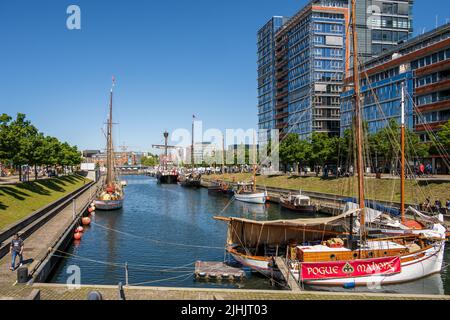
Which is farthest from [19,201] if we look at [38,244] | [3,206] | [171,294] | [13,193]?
[171,294]

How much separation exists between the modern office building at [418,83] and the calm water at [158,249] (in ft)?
115

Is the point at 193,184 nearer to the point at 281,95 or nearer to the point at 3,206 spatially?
the point at 281,95

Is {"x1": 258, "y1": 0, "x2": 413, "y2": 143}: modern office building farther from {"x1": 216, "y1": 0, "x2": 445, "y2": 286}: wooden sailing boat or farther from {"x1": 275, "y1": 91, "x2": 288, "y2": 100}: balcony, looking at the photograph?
{"x1": 216, "y1": 0, "x2": 445, "y2": 286}: wooden sailing boat

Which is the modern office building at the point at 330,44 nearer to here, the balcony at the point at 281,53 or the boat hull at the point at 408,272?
the balcony at the point at 281,53

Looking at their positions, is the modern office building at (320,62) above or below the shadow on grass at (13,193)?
above

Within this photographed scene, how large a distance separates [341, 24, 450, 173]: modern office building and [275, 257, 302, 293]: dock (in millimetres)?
47505

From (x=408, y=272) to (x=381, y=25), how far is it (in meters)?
124

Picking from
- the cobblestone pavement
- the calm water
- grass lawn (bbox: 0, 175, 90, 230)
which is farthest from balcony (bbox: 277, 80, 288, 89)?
the cobblestone pavement

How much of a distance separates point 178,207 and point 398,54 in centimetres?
6831

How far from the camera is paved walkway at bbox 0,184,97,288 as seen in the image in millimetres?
23344

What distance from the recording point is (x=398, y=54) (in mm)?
99750

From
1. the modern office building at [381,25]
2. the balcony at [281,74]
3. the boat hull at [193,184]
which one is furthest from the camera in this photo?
the balcony at [281,74]

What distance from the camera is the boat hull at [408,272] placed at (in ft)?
89.3

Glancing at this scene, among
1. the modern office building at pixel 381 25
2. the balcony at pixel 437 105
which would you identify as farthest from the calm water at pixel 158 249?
the modern office building at pixel 381 25
